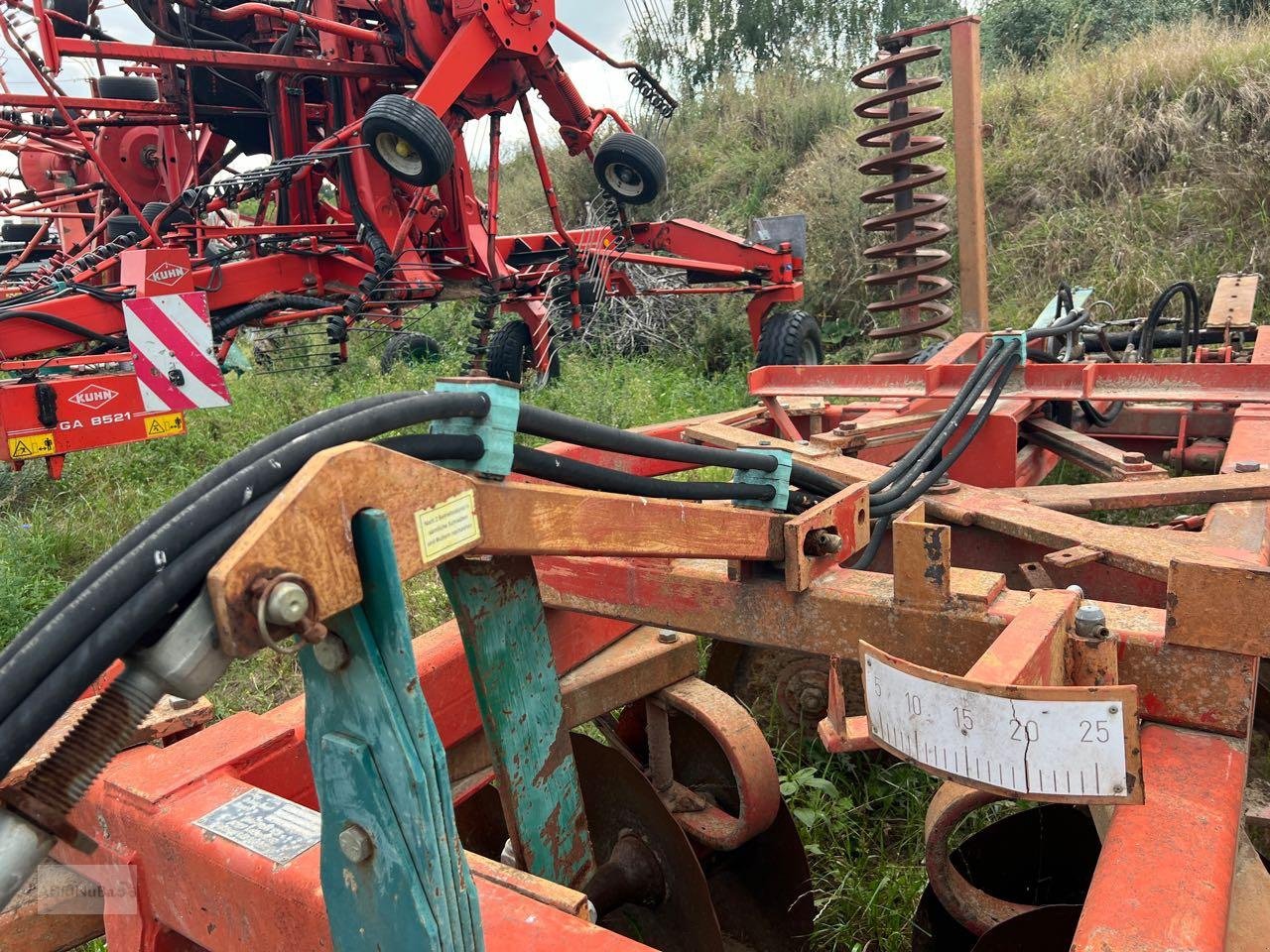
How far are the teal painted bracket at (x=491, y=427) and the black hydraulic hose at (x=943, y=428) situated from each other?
1.12m

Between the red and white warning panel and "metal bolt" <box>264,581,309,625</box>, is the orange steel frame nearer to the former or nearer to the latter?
"metal bolt" <box>264,581,309,625</box>

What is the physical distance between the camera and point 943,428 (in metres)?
2.32

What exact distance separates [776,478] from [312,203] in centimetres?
575

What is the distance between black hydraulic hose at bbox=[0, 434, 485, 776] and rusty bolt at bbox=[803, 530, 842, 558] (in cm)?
107

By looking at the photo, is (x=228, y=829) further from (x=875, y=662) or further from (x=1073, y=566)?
(x=1073, y=566)

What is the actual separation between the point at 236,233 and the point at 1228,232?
22.3 feet

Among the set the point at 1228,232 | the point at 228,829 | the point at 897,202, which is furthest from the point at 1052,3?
the point at 228,829

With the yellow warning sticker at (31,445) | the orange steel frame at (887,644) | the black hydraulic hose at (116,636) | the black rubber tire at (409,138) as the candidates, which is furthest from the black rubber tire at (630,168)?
the black hydraulic hose at (116,636)

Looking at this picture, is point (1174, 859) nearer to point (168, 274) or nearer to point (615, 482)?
point (615, 482)

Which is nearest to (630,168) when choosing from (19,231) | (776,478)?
(776,478)

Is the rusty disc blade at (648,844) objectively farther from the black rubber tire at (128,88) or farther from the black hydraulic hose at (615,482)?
the black rubber tire at (128,88)

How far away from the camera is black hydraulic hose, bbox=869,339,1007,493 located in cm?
212

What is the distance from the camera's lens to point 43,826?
787mm

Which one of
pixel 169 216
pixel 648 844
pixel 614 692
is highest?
pixel 169 216
